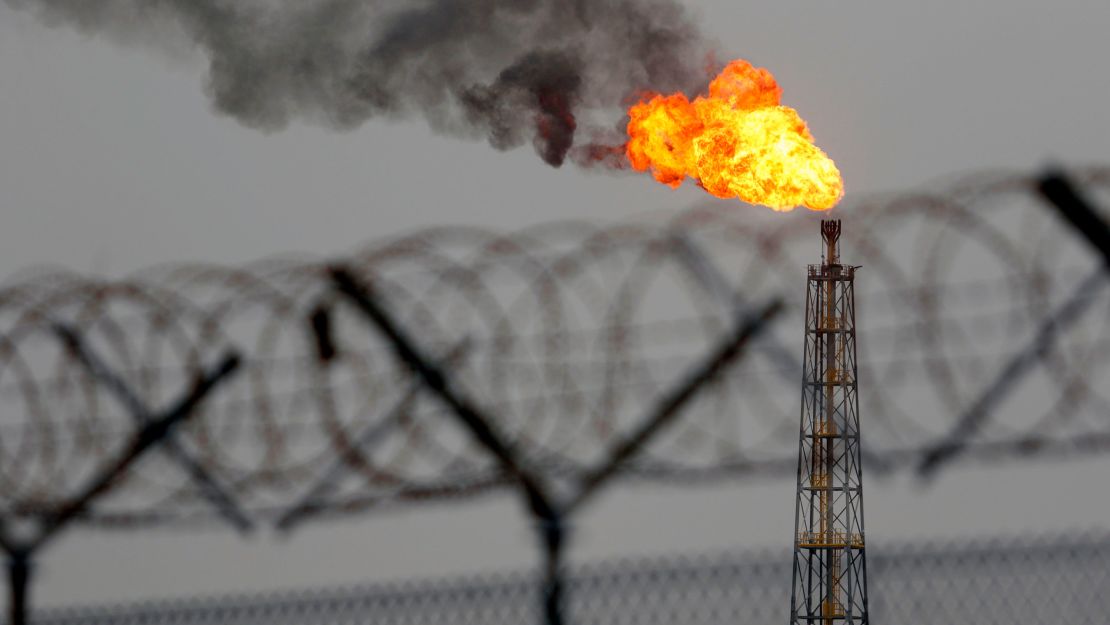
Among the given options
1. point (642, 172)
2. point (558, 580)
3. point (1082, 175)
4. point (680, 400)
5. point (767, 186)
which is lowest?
point (558, 580)

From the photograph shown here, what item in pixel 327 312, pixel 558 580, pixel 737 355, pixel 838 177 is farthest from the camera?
pixel 838 177

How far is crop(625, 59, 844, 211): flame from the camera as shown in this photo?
32.4 m

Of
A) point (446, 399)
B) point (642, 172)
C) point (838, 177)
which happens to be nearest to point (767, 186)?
point (838, 177)

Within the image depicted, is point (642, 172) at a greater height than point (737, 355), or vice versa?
point (642, 172)

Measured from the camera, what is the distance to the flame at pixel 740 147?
3244 cm

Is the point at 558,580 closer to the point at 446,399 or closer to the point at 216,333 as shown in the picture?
the point at 446,399

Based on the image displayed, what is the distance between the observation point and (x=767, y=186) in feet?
107

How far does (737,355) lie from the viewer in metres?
16.8

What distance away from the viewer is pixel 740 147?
33.9 metres

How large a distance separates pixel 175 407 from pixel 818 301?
95.8 feet

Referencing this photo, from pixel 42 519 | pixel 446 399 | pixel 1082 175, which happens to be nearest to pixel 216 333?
pixel 42 519

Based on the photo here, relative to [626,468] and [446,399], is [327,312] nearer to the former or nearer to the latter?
[446,399]

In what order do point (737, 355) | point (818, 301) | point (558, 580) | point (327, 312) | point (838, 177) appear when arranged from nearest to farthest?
point (558, 580), point (737, 355), point (327, 312), point (838, 177), point (818, 301)

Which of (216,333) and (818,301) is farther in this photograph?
(818,301)
